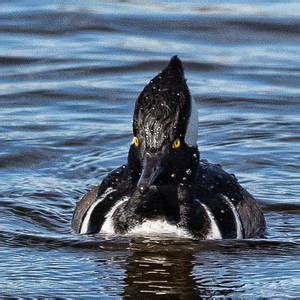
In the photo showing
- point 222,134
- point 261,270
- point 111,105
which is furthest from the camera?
point 111,105

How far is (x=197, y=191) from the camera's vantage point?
37.4 feet

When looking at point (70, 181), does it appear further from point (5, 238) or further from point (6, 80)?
point (6, 80)

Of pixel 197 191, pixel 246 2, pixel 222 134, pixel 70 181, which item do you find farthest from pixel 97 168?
pixel 246 2

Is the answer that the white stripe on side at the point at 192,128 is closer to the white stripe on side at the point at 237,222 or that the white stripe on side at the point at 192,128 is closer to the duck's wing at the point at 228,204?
the duck's wing at the point at 228,204

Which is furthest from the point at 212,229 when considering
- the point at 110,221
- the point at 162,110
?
the point at 162,110

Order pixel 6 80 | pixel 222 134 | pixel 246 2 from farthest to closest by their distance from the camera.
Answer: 1. pixel 246 2
2. pixel 6 80
3. pixel 222 134

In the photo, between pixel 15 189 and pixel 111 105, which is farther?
pixel 111 105

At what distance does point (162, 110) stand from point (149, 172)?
519mm

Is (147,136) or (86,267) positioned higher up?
(147,136)

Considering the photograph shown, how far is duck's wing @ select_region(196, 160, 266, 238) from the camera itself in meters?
11.3

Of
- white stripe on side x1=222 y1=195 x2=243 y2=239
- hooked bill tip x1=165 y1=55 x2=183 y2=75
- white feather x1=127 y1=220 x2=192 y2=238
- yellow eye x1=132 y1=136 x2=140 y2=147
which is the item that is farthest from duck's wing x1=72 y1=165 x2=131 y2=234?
hooked bill tip x1=165 y1=55 x2=183 y2=75

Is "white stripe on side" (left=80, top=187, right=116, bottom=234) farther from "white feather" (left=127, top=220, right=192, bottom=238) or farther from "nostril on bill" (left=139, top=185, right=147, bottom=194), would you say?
"nostril on bill" (left=139, top=185, right=147, bottom=194)

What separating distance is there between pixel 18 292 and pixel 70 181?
3686 mm

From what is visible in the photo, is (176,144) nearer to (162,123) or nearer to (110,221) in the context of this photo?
(162,123)
